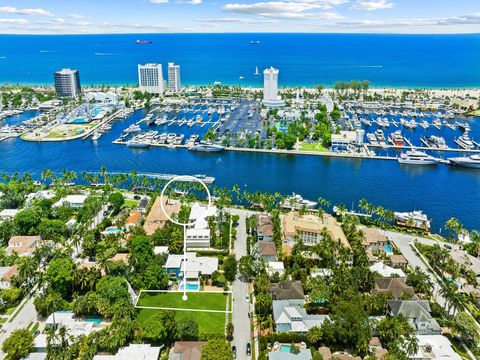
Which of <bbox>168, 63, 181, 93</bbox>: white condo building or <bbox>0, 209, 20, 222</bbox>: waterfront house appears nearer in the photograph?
<bbox>0, 209, 20, 222</bbox>: waterfront house

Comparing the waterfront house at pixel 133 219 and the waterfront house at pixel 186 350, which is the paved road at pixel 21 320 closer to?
the waterfront house at pixel 186 350

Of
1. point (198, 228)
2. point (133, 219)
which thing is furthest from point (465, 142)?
point (133, 219)

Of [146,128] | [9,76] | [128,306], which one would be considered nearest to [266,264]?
[128,306]

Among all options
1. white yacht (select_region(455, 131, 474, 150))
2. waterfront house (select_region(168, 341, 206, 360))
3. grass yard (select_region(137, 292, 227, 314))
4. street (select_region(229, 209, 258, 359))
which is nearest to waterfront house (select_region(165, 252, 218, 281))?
grass yard (select_region(137, 292, 227, 314))

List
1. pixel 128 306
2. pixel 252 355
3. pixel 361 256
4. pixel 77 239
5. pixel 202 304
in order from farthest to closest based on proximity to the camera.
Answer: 1. pixel 77 239
2. pixel 361 256
3. pixel 202 304
4. pixel 128 306
5. pixel 252 355

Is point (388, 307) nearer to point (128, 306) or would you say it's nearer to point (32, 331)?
point (128, 306)

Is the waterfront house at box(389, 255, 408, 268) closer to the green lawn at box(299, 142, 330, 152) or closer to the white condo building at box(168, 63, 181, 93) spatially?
the green lawn at box(299, 142, 330, 152)
